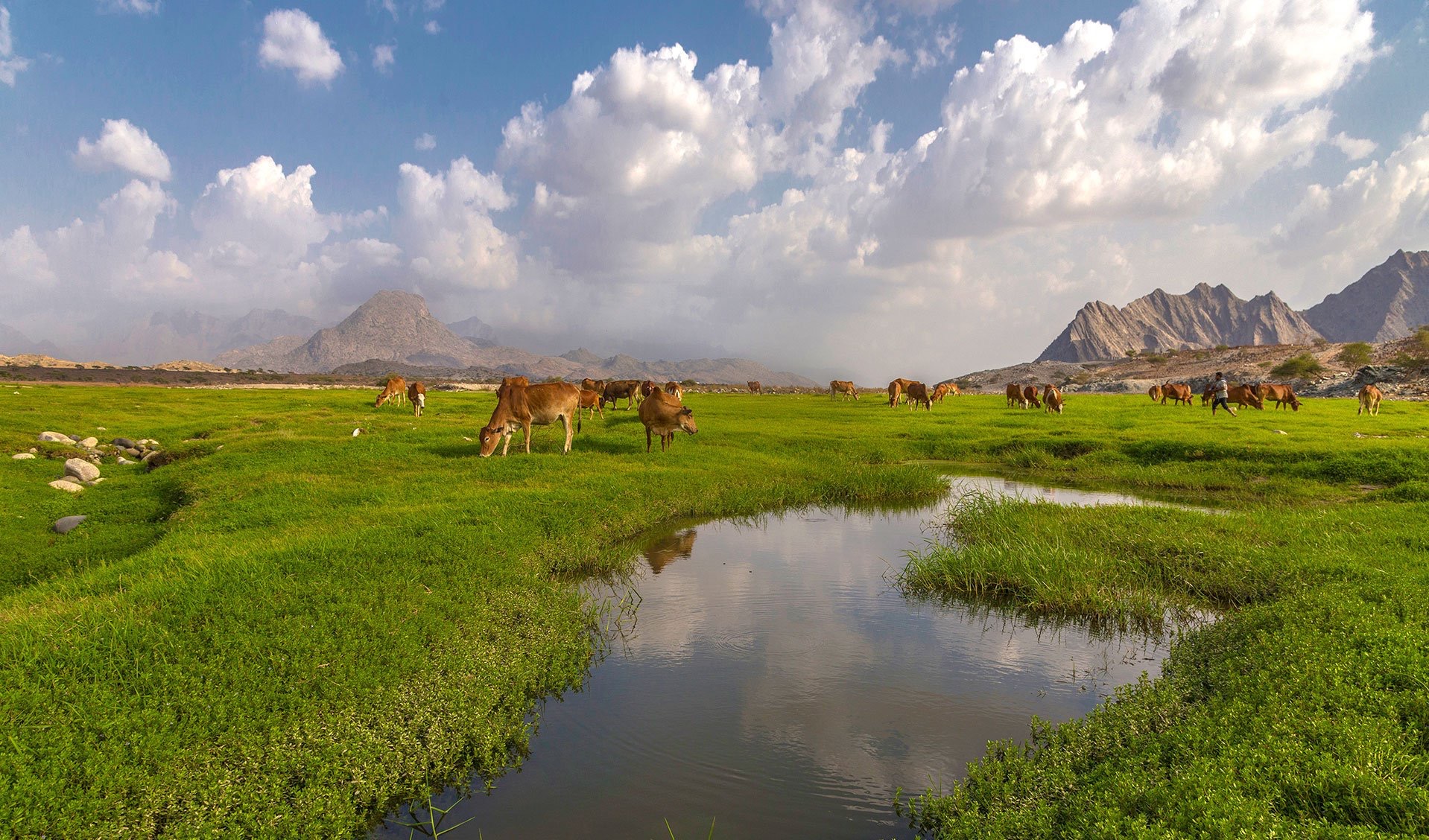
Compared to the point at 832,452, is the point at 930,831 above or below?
below

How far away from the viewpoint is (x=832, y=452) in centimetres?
2480

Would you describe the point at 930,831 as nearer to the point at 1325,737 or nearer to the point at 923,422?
the point at 1325,737

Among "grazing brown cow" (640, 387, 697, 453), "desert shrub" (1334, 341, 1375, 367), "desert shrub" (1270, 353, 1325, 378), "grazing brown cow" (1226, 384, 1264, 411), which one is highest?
"desert shrub" (1334, 341, 1375, 367)

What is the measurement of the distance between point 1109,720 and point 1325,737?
173 cm

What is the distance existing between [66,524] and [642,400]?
1532cm

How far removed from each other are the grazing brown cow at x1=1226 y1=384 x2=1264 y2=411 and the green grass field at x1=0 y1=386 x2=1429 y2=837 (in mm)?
19357

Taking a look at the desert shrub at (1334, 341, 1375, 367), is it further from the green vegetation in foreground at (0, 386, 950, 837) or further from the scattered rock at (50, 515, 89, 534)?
the scattered rock at (50, 515, 89, 534)

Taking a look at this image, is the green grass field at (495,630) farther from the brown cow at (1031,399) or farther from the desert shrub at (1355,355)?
the desert shrub at (1355,355)

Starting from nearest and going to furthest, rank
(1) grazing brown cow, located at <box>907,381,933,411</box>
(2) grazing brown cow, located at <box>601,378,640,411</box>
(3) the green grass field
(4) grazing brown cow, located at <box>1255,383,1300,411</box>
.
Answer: (3) the green grass field < (4) grazing brown cow, located at <box>1255,383,1300,411</box> < (2) grazing brown cow, located at <box>601,378,640,411</box> < (1) grazing brown cow, located at <box>907,381,933,411</box>

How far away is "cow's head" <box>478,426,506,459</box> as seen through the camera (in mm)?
19359

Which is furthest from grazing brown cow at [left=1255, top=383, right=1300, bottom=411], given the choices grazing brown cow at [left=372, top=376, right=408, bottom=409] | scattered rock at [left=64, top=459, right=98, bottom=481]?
scattered rock at [left=64, top=459, right=98, bottom=481]

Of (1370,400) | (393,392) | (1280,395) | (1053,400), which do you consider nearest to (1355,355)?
(1280,395)

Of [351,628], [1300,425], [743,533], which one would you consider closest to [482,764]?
[351,628]

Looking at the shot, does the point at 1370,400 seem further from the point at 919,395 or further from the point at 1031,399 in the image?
the point at 919,395
